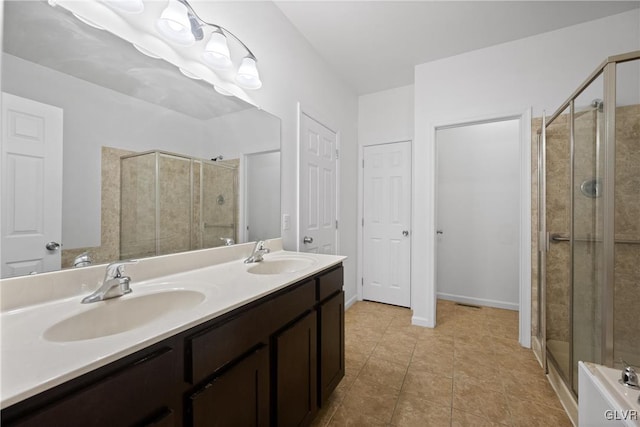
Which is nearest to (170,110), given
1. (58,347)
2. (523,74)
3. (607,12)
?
(58,347)

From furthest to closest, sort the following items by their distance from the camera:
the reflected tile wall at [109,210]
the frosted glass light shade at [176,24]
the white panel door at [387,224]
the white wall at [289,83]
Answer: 1. the white panel door at [387,224]
2. the white wall at [289,83]
3. the frosted glass light shade at [176,24]
4. the reflected tile wall at [109,210]

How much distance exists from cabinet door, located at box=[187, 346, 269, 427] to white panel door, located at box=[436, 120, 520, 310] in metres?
2.68

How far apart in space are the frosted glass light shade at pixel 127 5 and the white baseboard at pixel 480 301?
382cm

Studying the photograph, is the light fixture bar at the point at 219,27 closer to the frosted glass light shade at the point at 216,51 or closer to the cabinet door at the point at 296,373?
the frosted glass light shade at the point at 216,51

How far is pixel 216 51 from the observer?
1.40 metres

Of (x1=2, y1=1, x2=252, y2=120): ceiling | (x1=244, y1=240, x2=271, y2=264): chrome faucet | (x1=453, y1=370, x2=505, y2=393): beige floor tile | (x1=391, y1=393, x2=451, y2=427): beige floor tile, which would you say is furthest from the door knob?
(x1=453, y1=370, x2=505, y2=393): beige floor tile

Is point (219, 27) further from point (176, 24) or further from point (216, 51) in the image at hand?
point (176, 24)

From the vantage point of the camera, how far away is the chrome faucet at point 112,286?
868 millimetres

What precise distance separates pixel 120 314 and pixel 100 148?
0.64 m

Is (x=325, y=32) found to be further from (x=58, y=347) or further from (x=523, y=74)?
(x=58, y=347)

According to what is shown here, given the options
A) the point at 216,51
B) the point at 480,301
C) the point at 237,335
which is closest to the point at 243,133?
the point at 216,51

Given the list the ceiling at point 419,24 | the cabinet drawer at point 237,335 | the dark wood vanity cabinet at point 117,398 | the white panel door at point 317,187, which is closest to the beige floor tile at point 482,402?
the cabinet drawer at point 237,335

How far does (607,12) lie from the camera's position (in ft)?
6.56

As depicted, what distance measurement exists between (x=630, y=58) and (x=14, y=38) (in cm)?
248
